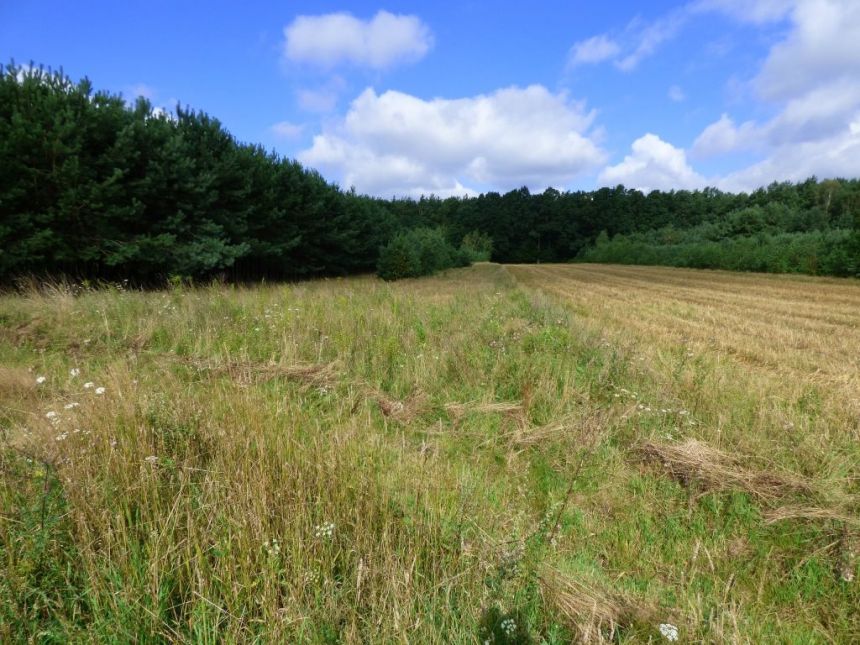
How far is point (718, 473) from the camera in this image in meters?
2.75

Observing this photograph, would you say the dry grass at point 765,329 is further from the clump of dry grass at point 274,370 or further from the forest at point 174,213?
the forest at point 174,213

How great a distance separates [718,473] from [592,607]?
71.7 inches

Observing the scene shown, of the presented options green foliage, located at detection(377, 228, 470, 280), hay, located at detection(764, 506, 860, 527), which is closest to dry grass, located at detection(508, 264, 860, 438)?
hay, located at detection(764, 506, 860, 527)

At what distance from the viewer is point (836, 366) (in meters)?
5.36

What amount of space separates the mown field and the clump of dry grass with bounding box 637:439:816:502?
0.7 inches

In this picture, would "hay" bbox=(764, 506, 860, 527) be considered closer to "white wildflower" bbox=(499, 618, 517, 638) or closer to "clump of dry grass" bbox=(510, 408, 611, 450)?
"clump of dry grass" bbox=(510, 408, 611, 450)

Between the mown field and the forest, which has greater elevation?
the forest

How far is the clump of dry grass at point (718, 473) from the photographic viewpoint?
8.48 feet

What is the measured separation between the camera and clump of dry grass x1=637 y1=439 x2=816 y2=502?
2586mm

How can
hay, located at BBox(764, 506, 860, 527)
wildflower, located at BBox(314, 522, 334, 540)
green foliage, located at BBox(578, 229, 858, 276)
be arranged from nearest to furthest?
1. wildflower, located at BBox(314, 522, 334, 540)
2. hay, located at BBox(764, 506, 860, 527)
3. green foliage, located at BBox(578, 229, 858, 276)

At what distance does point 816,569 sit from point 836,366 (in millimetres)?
4947

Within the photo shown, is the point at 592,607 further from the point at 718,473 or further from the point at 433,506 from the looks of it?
the point at 718,473

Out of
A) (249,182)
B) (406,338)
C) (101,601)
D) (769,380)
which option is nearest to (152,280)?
(249,182)

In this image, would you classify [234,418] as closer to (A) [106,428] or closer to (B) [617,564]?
(A) [106,428]
